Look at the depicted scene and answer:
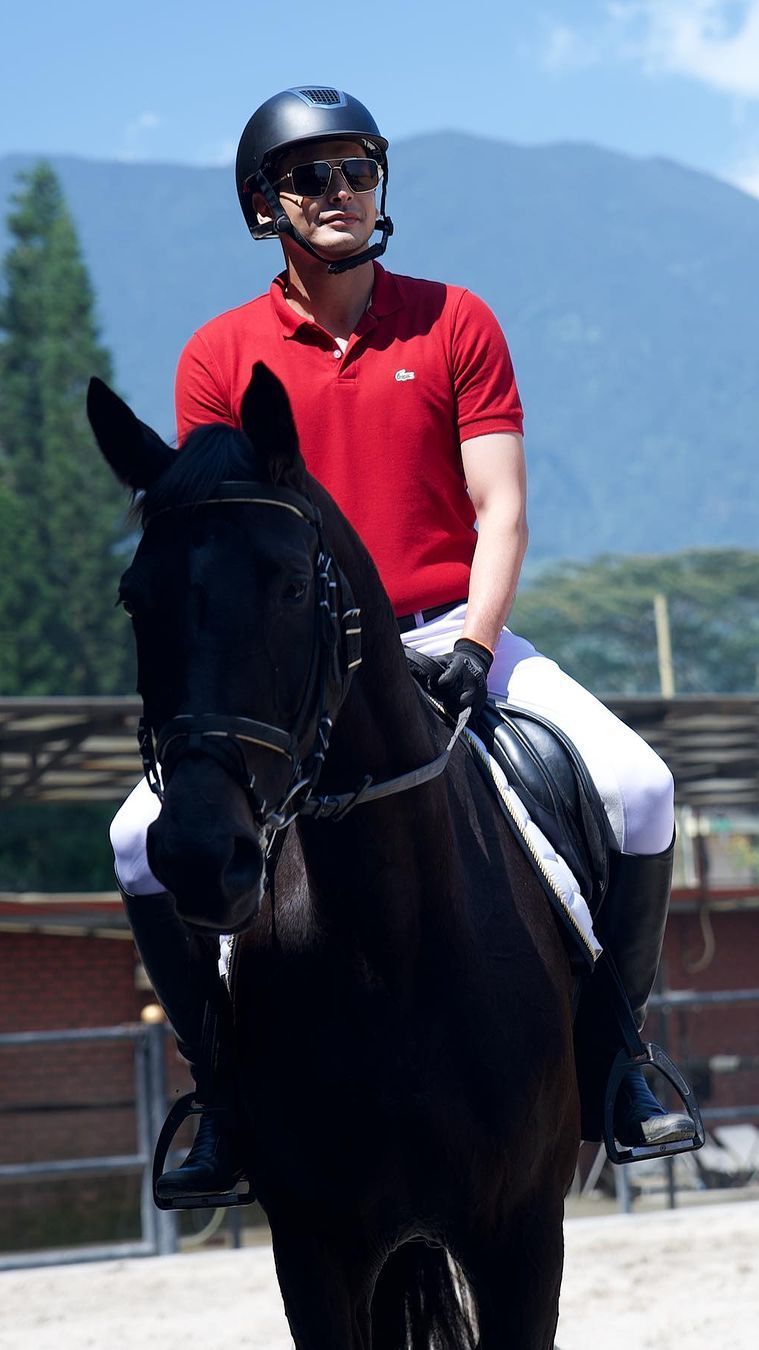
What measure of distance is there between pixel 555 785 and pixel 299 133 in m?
1.45

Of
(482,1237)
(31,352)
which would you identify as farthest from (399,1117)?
(31,352)

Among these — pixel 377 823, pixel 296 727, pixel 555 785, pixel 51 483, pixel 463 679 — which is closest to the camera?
pixel 296 727

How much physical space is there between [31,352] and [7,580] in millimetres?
8135

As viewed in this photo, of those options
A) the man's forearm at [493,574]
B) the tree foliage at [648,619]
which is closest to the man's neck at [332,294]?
the man's forearm at [493,574]

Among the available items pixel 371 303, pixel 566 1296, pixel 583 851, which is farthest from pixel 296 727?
pixel 566 1296

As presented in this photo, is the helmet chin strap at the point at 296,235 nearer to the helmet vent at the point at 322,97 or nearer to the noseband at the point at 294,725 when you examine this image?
the helmet vent at the point at 322,97

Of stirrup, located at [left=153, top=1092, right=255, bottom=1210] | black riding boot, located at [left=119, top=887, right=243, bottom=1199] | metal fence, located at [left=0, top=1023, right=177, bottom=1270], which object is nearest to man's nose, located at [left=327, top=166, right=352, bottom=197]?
black riding boot, located at [left=119, top=887, right=243, bottom=1199]

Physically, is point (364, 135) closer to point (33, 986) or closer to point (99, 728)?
point (99, 728)

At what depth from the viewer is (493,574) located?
3457 mm

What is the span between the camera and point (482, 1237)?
3068 millimetres

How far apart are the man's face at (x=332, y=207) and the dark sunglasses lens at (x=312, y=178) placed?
0.04 ft

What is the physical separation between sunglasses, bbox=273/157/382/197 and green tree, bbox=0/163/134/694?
37.8 metres

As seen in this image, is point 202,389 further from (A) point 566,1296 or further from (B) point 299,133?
(A) point 566,1296

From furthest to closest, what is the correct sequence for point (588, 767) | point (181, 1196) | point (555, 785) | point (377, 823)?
1. point (588, 767)
2. point (555, 785)
3. point (181, 1196)
4. point (377, 823)
